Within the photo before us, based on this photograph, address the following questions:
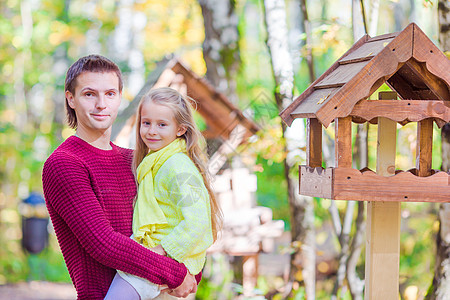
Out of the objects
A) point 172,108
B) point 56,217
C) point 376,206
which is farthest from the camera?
point 376,206

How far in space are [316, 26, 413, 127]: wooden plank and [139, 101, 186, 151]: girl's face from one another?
1.67ft

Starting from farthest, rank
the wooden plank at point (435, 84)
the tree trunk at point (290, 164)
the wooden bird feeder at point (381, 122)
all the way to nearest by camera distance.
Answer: the tree trunk at point (290, 164) → the wooden plank at point (435, 84) → the wooden bird feeder at point (381, 122)

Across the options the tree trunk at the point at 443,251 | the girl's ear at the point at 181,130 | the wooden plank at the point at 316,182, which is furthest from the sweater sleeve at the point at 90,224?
the tree trunk at the point at 443,251

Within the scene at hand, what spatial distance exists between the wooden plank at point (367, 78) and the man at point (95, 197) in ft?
2.33

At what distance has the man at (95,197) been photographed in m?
1.65

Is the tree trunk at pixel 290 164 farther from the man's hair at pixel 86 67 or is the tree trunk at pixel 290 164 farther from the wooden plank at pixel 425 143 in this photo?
the man's hair at pixel 86 67

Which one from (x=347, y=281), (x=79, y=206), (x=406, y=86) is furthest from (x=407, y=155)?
(x=79, y=206)

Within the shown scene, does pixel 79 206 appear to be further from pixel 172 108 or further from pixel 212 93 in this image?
pixel 212 93

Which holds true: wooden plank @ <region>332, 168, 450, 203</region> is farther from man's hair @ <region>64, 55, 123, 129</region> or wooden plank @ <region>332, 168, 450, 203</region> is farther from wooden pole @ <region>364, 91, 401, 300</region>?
man's hair @ <region>64, 55, 123, 129</region>

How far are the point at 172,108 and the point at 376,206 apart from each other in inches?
33.6

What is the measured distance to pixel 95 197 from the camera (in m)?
1.69

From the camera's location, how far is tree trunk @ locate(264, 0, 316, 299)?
168 inches

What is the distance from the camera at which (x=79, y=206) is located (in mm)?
1646

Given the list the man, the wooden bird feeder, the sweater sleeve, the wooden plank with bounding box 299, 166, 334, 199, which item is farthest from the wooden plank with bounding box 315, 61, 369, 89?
the sweater sleeve
